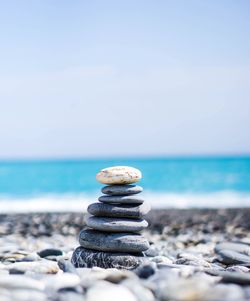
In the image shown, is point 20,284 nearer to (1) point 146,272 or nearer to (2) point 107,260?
(1) point 146,272

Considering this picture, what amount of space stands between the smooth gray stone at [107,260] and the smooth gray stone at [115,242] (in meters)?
0.05

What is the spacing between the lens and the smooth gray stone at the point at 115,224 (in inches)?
205

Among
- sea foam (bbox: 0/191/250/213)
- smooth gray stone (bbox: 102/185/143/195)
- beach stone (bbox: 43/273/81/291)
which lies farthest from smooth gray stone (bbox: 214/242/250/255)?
sea foam (bbox: 0/191/250/213)

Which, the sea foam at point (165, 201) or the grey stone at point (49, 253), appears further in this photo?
the sea foam at point (165, 201)

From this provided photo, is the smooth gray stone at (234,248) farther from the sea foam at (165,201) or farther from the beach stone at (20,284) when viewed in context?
the sea foam at (165,201)

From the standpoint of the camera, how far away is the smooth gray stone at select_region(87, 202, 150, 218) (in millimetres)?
5277

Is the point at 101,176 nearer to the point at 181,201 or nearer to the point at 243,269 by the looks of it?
the point at 243,269

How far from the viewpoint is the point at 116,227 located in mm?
5188

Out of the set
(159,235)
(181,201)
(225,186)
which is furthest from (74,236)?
(225,186)

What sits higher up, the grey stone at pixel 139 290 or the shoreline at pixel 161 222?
the grey stone at pixel 139 290

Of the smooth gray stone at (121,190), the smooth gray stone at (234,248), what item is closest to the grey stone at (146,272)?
the smooth gray stone at (121,190)

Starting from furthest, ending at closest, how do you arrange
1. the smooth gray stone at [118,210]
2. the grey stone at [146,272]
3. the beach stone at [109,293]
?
the smooth gray stone at [118,210], the grey stone at [146,272], the beach stone at [109,293]

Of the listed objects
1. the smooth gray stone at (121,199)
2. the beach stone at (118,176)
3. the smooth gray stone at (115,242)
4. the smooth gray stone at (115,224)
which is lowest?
the smooth gray stone at (115,242)

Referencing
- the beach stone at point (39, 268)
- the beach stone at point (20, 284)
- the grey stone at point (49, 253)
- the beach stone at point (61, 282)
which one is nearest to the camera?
the beach stone at point (20, 284)
